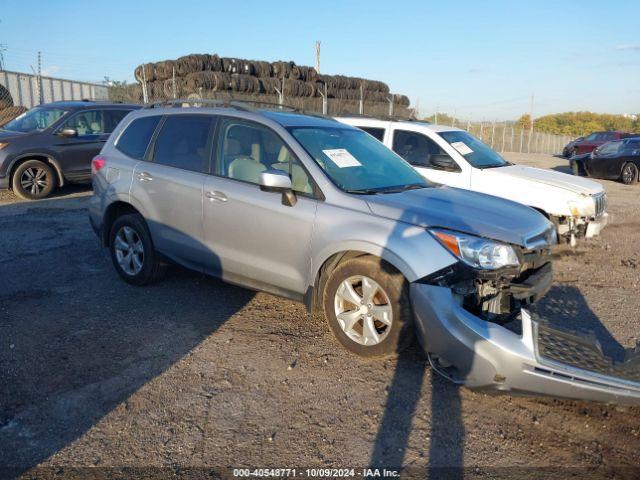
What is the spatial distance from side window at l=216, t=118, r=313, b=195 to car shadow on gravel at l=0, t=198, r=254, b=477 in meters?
1.28

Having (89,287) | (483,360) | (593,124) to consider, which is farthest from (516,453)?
(593,124)

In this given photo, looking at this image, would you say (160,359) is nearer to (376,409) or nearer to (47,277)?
(376,409)

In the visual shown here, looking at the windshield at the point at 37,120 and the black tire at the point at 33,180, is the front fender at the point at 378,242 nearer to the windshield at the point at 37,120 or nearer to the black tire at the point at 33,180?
the black tire at the point at 33,180

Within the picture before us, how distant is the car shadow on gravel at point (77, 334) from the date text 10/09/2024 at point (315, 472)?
1040 millimetres

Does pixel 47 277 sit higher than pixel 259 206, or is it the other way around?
pixel 259 206

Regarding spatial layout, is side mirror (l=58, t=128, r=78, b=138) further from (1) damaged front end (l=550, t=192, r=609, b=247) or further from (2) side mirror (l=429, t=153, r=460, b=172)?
(1) damaged front end (l=550, t=192, r=609, b=247)

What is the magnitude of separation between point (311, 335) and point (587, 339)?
2049 mm

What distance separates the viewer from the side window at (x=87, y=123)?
35.4 feet

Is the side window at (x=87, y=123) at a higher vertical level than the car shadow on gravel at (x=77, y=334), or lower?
higher

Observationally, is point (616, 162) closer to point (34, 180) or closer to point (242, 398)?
point (34, 180)

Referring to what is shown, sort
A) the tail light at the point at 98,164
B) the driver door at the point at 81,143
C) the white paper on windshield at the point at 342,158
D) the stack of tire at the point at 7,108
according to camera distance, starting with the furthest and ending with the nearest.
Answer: the stack of tire at the point at 7,108
the driver door at the point at 81,143
the tail light at the point at 98,164
the white paper on windshield at the point at 342,158

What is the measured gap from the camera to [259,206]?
4504 mm

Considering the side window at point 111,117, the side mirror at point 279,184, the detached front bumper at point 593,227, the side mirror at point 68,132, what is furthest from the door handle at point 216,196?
the side window at point 111,117

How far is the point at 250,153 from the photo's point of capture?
191 inches
